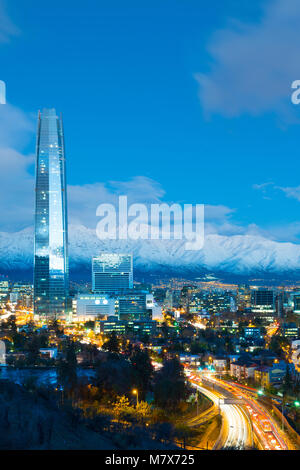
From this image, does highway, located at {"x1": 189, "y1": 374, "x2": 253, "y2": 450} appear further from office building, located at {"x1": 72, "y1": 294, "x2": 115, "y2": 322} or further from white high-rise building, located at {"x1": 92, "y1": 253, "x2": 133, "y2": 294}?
white high-rise building, located at {"x1": 92, "y1": 253, "x2": 133, "y2": 294}

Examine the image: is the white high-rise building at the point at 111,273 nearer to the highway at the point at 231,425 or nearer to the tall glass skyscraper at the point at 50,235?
the tall glass skyscraper at the point at 50,235

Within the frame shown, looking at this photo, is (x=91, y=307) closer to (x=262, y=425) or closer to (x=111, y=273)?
(x=111, y=273)

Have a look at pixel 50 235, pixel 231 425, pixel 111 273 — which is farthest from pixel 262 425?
pixel 111 273

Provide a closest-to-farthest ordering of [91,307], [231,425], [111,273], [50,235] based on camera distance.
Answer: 1. [231,425]
2. [50,235]
3. [91,307]
4. [111,273]

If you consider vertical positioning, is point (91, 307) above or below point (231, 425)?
above

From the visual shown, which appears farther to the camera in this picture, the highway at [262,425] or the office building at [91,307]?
the office building at [91,307]

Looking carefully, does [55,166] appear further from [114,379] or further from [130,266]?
[114,379]

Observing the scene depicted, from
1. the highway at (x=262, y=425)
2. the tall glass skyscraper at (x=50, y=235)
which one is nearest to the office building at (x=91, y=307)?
the tall glass skyscraper at (x=50, y=235)

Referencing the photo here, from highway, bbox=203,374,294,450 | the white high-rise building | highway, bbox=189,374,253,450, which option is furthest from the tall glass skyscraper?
highway, bbox=189,374,253,450
